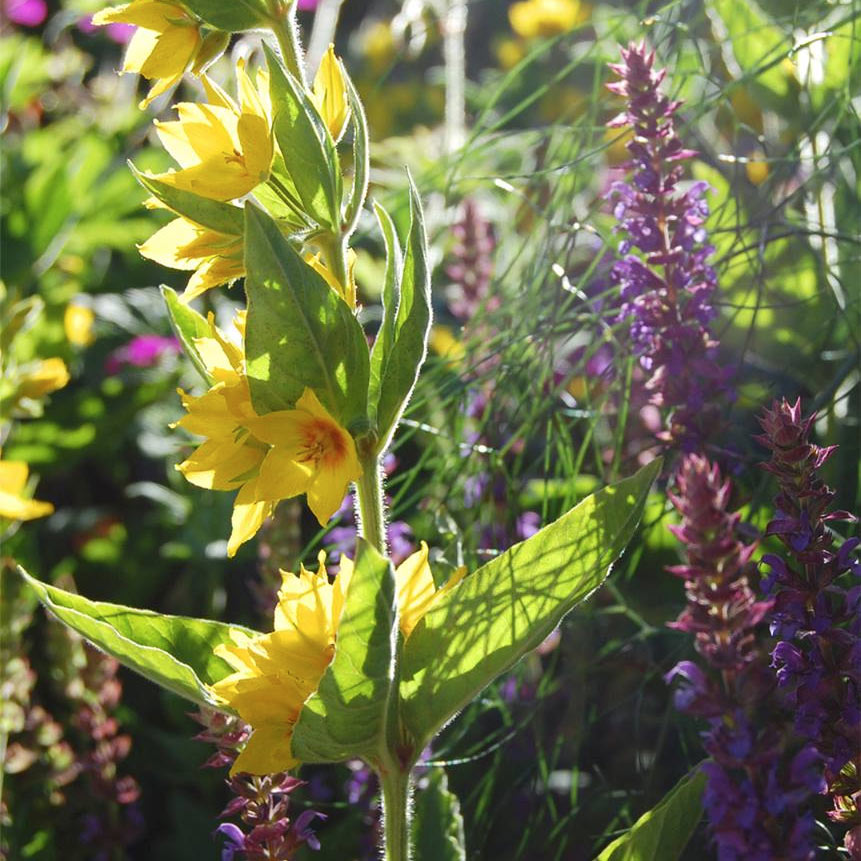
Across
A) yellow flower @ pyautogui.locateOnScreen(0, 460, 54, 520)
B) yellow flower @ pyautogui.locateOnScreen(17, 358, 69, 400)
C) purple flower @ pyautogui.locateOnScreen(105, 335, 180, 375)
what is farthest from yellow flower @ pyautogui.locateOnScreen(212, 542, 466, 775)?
purple flower @ pyautogui.locateOnScreen(105, 335, 180, 375)

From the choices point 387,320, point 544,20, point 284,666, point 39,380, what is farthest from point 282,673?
point 544,20

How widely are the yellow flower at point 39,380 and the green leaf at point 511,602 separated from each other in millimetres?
598

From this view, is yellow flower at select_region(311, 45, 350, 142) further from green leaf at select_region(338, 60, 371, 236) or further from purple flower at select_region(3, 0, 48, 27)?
purple flower at select_region(3, 0, 48, 27)

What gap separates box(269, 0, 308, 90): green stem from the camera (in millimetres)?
717

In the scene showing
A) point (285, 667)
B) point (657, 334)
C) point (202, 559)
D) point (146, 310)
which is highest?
point (657, 334)

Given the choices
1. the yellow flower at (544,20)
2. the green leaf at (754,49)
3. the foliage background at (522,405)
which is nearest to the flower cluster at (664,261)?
the foliage background at (522,405)

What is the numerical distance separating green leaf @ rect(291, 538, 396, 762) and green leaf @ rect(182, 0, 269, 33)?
0.32 m

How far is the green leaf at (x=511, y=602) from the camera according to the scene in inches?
25.6

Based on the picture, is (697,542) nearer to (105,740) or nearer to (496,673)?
(496,673)

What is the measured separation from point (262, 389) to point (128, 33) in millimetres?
2341

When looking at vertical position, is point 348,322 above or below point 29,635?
above

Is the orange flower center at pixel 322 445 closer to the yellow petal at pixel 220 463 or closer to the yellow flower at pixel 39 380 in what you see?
the yellow petal at pixel 220 463

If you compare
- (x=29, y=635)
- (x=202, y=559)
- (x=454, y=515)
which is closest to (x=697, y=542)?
(x=454, y=515)

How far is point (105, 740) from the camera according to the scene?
1.18 meters
